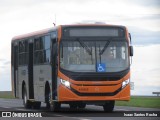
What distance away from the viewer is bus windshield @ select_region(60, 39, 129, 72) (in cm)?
2000

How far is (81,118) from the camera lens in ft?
57.7

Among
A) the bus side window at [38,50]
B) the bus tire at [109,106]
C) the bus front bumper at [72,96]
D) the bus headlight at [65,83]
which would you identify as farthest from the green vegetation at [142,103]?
the bus headlight at [65,83]

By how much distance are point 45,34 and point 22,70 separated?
3.64 m

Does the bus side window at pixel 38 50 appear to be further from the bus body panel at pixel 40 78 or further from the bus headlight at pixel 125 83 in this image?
the bus headlight at pixel 125 83

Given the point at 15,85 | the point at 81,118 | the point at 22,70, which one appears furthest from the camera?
the point at 15,85

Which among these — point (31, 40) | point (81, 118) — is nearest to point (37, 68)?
point (31, 40)

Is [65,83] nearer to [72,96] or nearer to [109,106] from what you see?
[72,96]

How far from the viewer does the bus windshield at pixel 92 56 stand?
65.6 ft

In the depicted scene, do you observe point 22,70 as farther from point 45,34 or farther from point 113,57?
point 113,57

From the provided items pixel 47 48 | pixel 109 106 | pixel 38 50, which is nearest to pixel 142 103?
pixel 38 50

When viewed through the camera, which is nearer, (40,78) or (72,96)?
(72,96)

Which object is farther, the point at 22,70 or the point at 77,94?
the point at 22,70

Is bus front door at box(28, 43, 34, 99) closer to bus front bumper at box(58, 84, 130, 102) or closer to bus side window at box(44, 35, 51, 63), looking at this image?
bus side window at box(44, 35, 51, 63)

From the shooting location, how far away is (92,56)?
2009 cm
